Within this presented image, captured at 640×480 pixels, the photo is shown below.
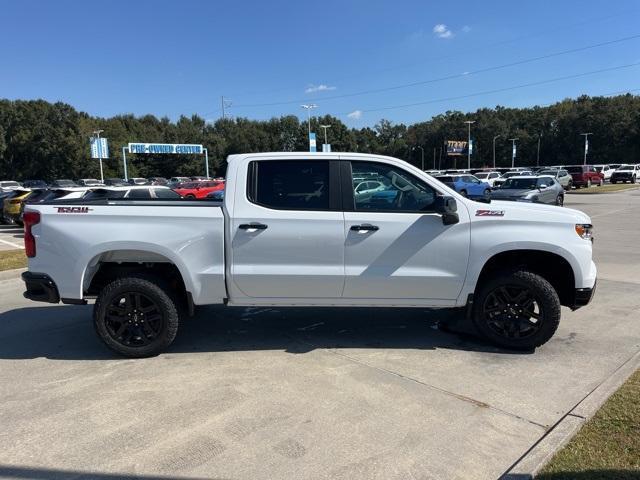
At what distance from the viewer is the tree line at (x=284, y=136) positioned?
3413 inches

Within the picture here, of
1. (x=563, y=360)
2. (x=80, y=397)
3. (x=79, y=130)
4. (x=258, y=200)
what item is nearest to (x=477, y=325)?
(x=563, y=360)

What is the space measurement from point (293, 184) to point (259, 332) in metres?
1.85

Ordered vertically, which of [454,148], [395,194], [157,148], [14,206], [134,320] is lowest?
[134,320]

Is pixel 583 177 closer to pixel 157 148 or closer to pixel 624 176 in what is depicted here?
pixel 624 176

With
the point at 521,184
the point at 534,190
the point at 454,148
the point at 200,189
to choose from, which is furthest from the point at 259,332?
the point at 454,148

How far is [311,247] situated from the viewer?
15.5ft

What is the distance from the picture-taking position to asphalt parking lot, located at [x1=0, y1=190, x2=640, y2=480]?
3.16 m

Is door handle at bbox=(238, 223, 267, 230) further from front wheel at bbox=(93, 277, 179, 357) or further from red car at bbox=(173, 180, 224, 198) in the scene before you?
red car at bbox=(173, 180, 224, 198)

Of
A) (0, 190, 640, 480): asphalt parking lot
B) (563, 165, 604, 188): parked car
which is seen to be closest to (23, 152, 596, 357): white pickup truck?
(0, 190, 640, 480): asphalt parking lot

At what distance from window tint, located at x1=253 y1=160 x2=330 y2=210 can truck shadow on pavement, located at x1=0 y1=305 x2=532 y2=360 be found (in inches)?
59.2

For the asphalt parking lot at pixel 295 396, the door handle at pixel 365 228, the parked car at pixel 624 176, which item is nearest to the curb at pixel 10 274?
the asphalt parking lot at pixel 295 396

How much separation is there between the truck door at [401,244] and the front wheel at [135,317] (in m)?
1.75

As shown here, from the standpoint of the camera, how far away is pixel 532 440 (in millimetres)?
3346

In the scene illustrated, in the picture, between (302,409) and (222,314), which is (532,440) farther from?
(222,314)
